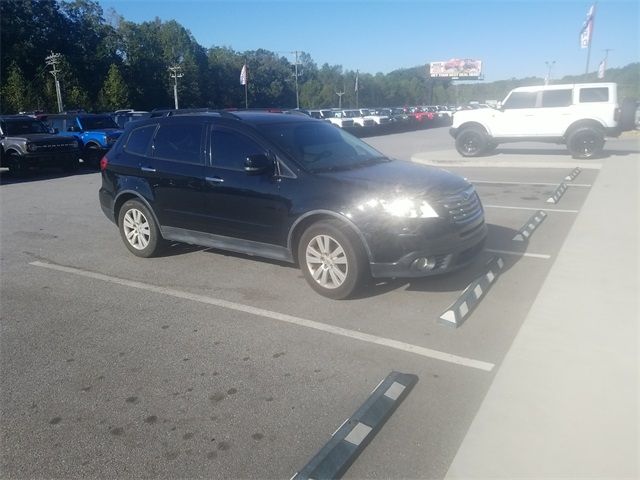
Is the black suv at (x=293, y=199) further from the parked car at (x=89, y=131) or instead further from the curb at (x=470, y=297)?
the parked car at (x=89, y=131)

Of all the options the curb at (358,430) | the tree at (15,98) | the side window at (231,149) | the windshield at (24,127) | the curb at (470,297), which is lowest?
the curb at (358,430)

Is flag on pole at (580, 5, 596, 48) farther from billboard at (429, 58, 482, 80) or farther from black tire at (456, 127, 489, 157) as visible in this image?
billboard at (429, 58, 482, 80)

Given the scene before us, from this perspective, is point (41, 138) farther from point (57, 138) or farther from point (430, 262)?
point (430, 262)

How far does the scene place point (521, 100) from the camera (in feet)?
52.7

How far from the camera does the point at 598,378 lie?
3588mm

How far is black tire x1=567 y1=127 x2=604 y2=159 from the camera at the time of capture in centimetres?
1515

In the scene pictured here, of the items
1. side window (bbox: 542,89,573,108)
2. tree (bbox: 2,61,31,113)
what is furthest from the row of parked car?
tree (bbox: 2,61,31,113)

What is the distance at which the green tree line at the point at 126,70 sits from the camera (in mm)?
48594

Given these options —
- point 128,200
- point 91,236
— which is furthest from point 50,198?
point 128,200

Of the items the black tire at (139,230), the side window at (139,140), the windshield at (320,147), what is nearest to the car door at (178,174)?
the side window at (139,140)

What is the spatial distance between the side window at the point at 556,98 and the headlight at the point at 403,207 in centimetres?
1266

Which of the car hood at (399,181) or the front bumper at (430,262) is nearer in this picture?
the front bumper at (430,262)

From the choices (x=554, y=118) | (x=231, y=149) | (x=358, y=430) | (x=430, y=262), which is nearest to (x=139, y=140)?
Answer: (x=231, y=149)

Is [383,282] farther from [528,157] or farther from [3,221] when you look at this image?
[528,157]
